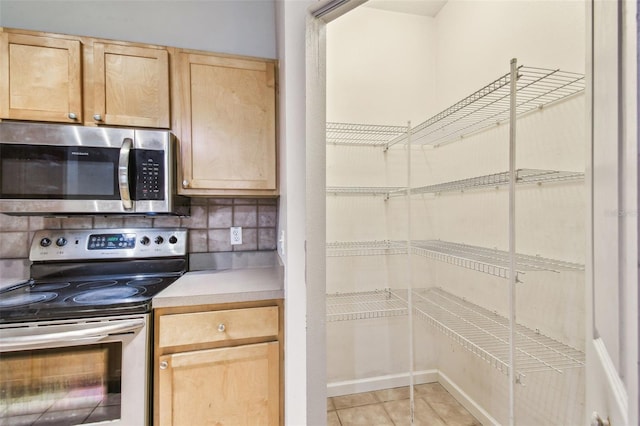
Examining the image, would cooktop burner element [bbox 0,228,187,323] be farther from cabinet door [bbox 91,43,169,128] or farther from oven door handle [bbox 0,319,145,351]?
cabinet door [bbox 91,43,169,128]

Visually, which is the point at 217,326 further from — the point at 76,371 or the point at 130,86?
the point at 130,86

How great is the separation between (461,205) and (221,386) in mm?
1722

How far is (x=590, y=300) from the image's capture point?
50cm

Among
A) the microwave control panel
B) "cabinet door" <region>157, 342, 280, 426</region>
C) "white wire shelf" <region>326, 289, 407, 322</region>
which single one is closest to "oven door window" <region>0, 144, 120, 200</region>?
the microwave control panel

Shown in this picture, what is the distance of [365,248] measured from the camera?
1.97 meters

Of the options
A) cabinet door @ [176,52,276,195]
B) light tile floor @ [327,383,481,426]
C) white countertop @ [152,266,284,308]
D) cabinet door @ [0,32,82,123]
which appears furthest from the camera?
light tile floor @ [327,383,481,426]

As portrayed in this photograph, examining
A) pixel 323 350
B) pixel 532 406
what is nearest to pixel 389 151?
pixel 323 350

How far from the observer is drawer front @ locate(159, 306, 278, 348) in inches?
47.9

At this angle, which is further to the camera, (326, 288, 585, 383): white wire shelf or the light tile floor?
the light tile floor

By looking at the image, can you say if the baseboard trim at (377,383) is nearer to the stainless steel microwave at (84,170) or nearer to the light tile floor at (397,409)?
the light tile floor at (397,409)

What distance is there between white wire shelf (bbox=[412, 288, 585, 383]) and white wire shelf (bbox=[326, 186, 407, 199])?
0.77 metres

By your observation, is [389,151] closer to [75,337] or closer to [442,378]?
[442,378]

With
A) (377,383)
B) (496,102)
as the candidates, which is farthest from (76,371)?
(496,102)

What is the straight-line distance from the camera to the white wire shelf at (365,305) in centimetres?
188
